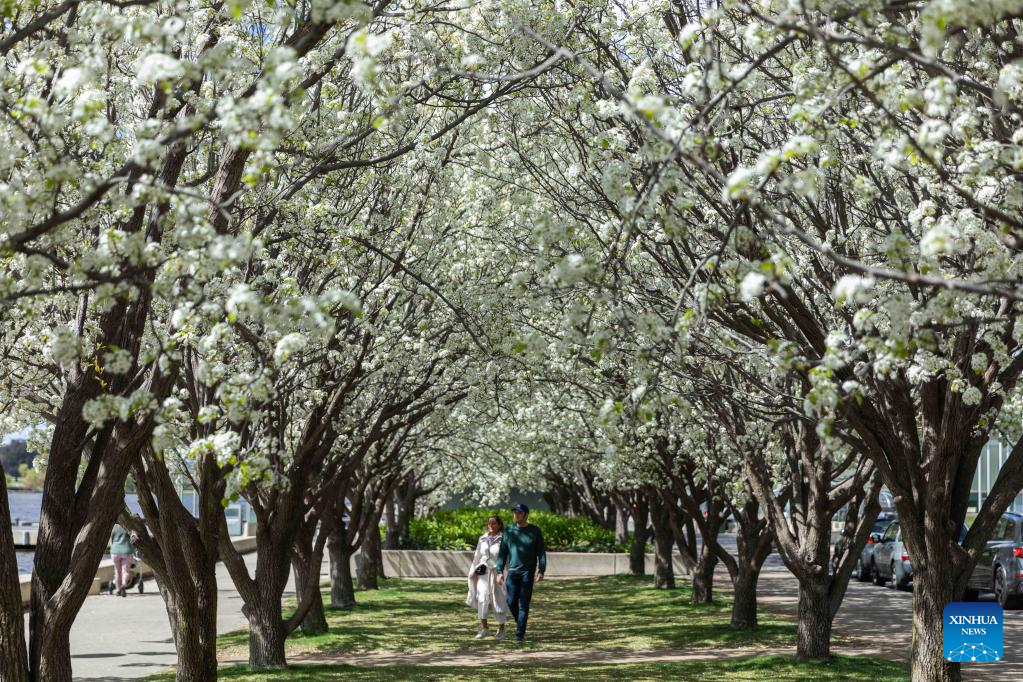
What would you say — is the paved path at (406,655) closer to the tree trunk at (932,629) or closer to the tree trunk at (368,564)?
the tree trunk at (368,564)

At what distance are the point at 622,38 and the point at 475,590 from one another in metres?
9.71

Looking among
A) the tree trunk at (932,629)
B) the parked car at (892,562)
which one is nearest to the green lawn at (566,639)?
the tree trunk at (932,629)

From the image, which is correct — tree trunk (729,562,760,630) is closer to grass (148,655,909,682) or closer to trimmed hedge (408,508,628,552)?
grass (148,655,909,682)

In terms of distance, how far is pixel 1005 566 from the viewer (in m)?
19.1

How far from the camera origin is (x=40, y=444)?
1190 centimetres

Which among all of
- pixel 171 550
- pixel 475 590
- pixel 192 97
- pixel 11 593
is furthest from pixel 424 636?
pixel 192 97

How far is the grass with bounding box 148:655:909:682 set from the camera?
11523 millimetres

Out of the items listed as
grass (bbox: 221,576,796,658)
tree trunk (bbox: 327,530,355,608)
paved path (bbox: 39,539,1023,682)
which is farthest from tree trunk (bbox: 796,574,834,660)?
tree trunk (bbox: 327,530,355,608)

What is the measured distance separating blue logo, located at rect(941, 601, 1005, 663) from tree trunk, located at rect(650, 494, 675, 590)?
15.2m

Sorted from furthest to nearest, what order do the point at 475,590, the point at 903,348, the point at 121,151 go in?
the point at 475,590 < the point at 121,151 < the point at 903,348

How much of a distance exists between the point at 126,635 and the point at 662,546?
427 inches

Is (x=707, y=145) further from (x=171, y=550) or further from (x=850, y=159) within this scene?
(x=171, y=550)

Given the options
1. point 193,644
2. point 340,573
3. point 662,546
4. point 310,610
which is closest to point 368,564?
point 340,573

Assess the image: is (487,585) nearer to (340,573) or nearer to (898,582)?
(340,573)
